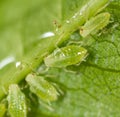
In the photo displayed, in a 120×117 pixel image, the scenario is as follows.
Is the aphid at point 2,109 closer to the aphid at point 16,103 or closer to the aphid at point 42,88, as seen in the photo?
the aphid at point 16,103

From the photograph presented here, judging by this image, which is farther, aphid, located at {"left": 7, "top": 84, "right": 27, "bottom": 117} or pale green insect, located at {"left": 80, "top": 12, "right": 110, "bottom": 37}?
aphid, located at {"left": 7, "top": 84, "right": 27, "bottom": 117}

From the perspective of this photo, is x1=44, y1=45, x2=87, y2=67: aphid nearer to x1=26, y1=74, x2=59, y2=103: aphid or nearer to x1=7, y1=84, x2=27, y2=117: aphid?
x1=26, y1=74, x2=59, y2=103: aphid

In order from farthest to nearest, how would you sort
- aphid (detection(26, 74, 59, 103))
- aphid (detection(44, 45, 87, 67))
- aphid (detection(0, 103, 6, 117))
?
aphid (detection(0, 103, 6, 117)) < aphid (detection(26, 74, 59, 103)) < aphid (detection(44, 45, 87, 67))

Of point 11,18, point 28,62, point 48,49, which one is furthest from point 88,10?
point 11,18

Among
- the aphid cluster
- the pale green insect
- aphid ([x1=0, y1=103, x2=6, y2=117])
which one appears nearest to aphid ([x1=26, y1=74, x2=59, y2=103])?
the aphid cluster

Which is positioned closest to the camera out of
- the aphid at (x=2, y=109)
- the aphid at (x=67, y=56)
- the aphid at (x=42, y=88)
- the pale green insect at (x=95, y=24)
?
the pale green insect at (x=95, y=24)

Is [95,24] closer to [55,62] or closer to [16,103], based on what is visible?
[55,62]

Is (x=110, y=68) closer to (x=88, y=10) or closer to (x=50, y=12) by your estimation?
→ (x=88, y=10)

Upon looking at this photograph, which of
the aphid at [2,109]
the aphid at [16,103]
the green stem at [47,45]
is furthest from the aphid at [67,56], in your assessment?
the aphid at [2,109]
